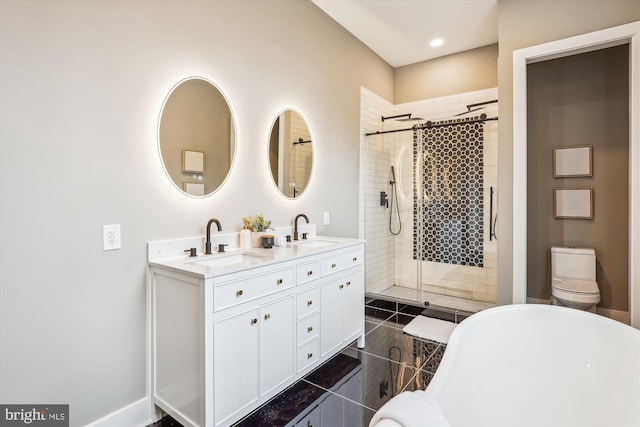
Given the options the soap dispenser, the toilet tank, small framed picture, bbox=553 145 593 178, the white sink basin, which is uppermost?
small framed picture, bbox=553 145 593 178

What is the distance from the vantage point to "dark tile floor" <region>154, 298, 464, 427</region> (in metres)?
2.02

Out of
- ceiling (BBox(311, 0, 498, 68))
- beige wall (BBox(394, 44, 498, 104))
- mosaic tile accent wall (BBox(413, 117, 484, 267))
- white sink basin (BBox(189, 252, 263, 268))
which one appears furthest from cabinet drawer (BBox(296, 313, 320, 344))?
beige wall (BBox(394, 44, 498, 104))

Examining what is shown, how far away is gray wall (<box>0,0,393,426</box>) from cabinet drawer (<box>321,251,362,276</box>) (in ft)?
2.47

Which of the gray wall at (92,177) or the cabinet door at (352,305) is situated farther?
the cabinet door at (352,305)

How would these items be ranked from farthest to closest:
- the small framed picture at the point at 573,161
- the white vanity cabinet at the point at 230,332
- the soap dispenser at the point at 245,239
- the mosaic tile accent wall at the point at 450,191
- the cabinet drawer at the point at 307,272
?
the mosaic tile accent wall at the point at 450,191 → the small framed picture at the point at 573,161 → the soap dispenser at the point at 245,239 → the cabinet drawer at the point at 307,272 → the white vanity cabinet at the point at 230,332

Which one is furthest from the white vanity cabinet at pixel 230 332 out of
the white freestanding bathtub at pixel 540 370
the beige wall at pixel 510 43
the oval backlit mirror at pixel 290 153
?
the beige wall at pixel 510 43

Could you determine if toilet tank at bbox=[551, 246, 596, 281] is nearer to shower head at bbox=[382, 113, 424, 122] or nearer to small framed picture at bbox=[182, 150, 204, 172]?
shower head at bbox=[382, 113, 424, 122]

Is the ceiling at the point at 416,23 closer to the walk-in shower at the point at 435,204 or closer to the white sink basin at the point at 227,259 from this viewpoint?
the walk-in shower at the point at 435,204

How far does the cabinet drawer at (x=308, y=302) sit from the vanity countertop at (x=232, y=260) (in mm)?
277

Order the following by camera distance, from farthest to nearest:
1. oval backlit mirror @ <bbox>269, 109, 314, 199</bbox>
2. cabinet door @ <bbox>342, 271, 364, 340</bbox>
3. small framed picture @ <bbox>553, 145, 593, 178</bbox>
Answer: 1. small framed picture @ <bbox>553, 145, 593, 178</bbox>
2. oval backlit mirror @ <bbox>269, 109, 314, 199</bbox>
3. cabinet door @ <bbox>342, 271, 364, 340</bbox>

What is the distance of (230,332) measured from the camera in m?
1.82

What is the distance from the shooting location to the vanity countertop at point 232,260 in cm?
179

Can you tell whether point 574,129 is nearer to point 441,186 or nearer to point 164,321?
point 441,186

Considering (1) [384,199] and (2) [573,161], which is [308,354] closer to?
(1) [384,199]
